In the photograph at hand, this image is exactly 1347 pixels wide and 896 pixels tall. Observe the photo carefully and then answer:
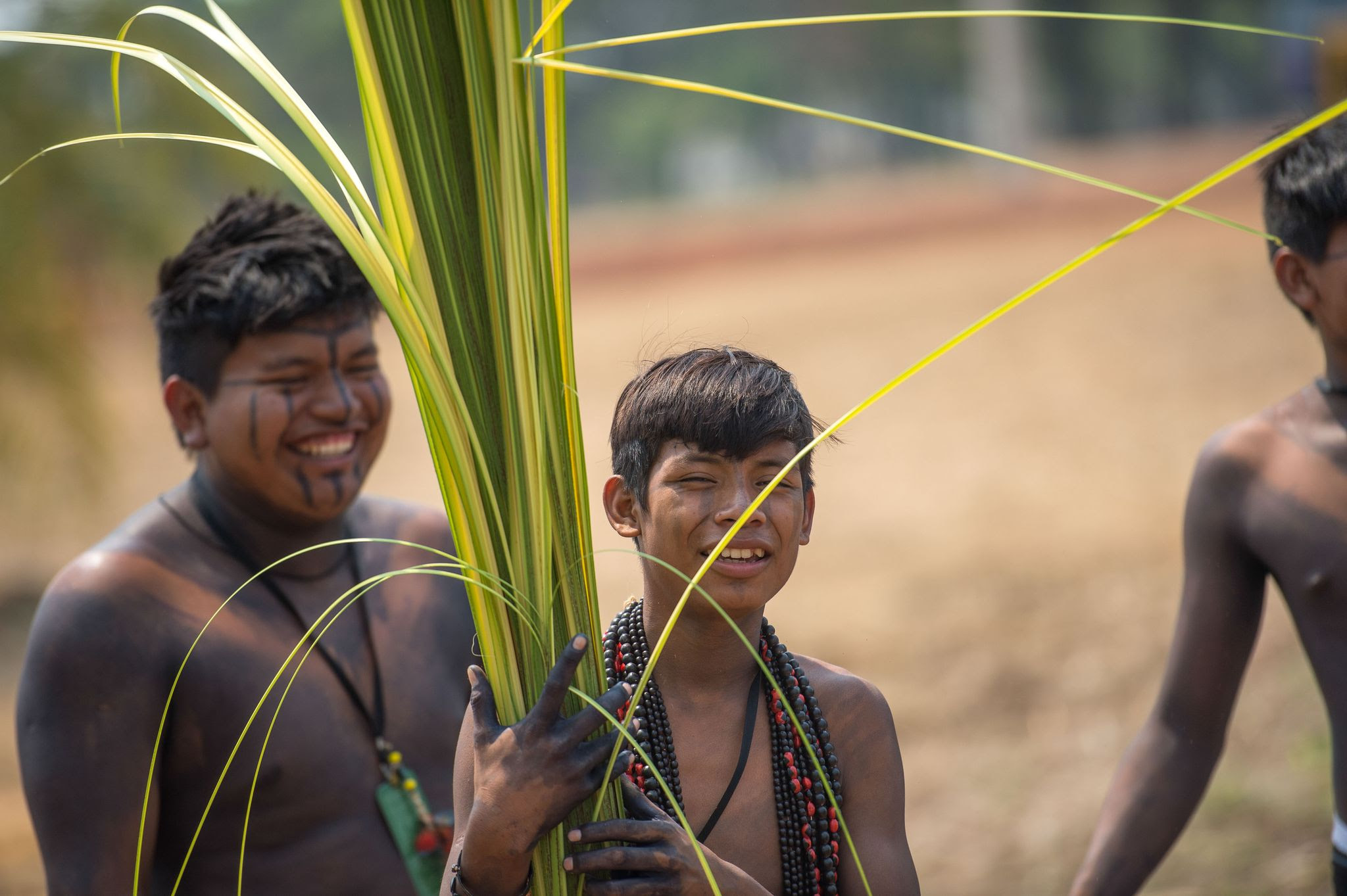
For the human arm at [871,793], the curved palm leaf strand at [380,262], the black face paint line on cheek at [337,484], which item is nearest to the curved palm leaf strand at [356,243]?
the curved palm leaf strand at [380,262]

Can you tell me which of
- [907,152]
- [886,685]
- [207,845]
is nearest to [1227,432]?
[207,845]

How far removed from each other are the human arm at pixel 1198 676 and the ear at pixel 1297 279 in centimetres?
29

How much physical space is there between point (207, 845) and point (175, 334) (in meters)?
0.86

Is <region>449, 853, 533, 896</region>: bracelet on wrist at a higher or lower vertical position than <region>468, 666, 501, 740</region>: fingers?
lower

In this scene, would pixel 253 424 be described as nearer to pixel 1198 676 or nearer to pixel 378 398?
pixel 378 398

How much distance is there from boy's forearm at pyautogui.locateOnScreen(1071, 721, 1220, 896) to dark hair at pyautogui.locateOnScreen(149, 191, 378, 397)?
1557mm

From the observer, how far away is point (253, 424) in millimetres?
2184

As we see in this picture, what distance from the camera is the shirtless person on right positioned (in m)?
2.13

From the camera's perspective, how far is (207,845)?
2080 millimetres

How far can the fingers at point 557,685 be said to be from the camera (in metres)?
1.40

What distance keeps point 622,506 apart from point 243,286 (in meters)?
0.90

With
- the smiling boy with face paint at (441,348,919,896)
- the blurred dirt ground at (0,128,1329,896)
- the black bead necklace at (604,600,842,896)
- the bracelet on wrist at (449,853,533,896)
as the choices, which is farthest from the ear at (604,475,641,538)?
the bracelet on wrist at (449,853,533,896)

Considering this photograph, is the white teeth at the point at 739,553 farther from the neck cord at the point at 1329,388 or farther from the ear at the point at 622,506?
the neck cord at the point at 1329,388

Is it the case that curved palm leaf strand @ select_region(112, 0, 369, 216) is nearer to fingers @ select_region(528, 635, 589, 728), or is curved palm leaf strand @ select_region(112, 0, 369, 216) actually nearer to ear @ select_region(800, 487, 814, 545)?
fingers @ select_region(528, 635, 589, 728)
